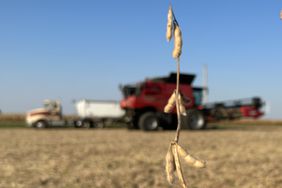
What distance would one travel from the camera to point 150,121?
23047 mm

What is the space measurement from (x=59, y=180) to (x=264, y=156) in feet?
16.6

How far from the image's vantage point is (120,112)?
112 feet

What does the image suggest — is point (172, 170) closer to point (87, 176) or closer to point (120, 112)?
point (87, 176)

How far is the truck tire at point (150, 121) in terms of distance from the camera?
2298 centimetres

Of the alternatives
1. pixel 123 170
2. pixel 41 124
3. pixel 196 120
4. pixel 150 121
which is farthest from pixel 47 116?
pixel 123 170

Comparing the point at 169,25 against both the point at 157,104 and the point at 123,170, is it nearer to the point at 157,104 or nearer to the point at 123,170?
A: the point at 123,170

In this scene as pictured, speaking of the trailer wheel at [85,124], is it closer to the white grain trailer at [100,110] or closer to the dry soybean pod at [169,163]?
the white grain trailer at [100,110]

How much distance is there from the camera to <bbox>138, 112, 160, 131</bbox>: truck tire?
23.0 meters

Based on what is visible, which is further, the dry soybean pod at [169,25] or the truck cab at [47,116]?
the truck cab at [47,116]

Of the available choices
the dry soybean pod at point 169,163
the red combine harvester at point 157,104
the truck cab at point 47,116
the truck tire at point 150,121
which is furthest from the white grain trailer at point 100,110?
the dry soybean pod at point 169,163

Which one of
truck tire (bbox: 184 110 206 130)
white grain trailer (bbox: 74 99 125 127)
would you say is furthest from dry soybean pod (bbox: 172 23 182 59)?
white grain trailer (bbox: 74 99 125 127)

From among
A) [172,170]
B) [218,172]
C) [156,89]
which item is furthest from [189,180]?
[156,89]

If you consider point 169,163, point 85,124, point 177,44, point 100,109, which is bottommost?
point 85,124

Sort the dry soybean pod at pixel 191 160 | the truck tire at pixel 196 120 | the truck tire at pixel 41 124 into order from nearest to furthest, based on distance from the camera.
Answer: the dry soybean pod at pixel 191 160, the truck tire at pixel 196 120, the truck tire at pixel 41 124
